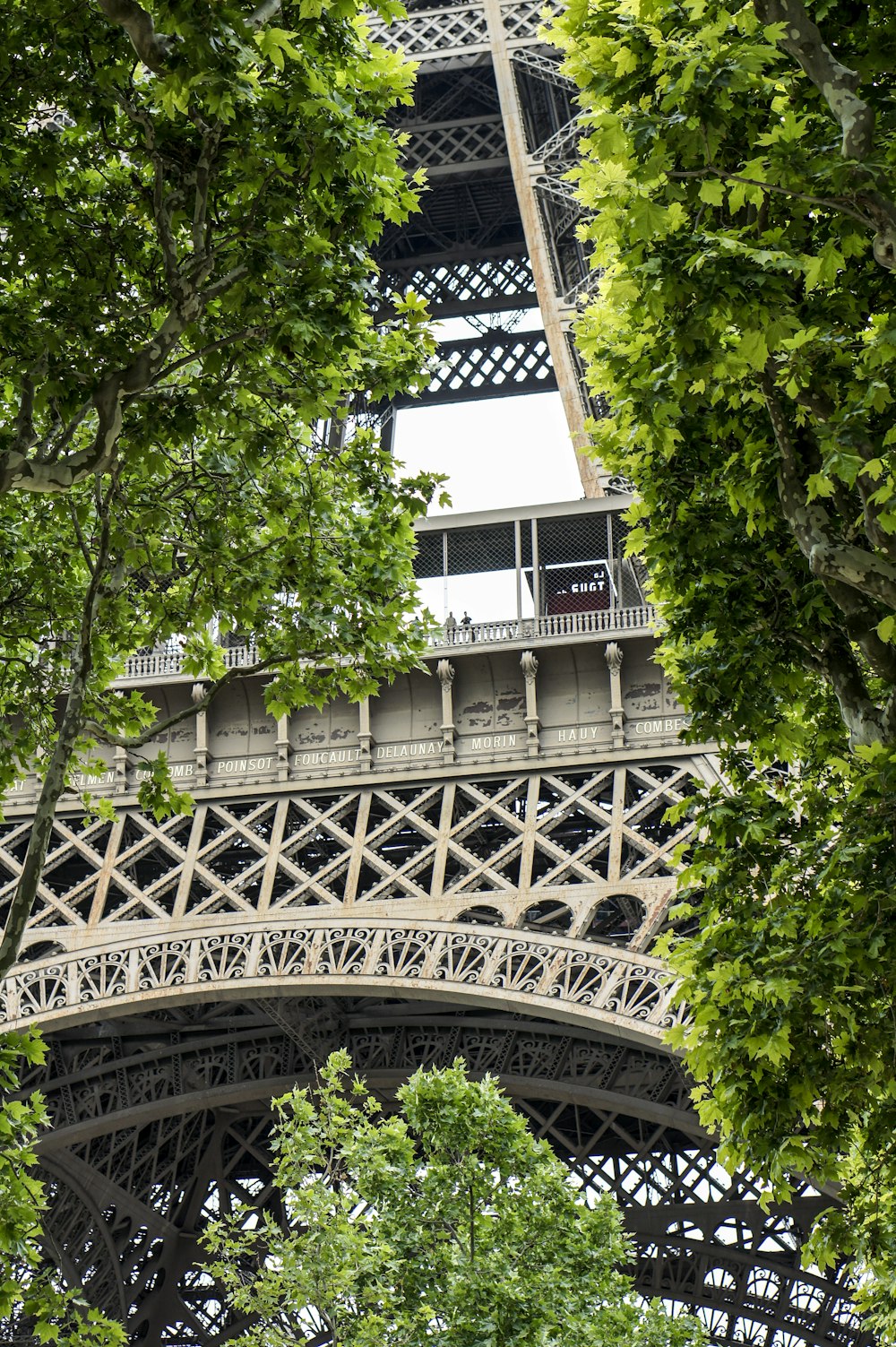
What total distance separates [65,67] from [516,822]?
13.2 m

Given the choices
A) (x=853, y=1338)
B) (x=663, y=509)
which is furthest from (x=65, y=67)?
(x=853, y=1338)

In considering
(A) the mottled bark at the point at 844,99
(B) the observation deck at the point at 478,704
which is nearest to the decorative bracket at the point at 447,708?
(B) the observation deck at the point at 478,704

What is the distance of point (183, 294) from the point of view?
9.11 m

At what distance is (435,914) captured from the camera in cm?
2058

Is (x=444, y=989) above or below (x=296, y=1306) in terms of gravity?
above

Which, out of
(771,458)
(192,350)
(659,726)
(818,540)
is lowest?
(818,540)

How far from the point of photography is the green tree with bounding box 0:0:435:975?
893 cm

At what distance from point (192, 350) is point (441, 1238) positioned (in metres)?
11.2

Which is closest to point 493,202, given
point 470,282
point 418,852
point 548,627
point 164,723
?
point 470,282

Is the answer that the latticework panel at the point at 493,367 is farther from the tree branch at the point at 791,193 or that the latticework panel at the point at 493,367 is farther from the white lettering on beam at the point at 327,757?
the tree branch at the point at 791,193

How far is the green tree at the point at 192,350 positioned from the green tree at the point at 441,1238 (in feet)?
24.2

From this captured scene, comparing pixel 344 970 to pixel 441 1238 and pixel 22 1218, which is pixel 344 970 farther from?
pixel 22 1218

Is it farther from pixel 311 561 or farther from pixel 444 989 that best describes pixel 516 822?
pixel 311 561

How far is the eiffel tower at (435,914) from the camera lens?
20.4 m
